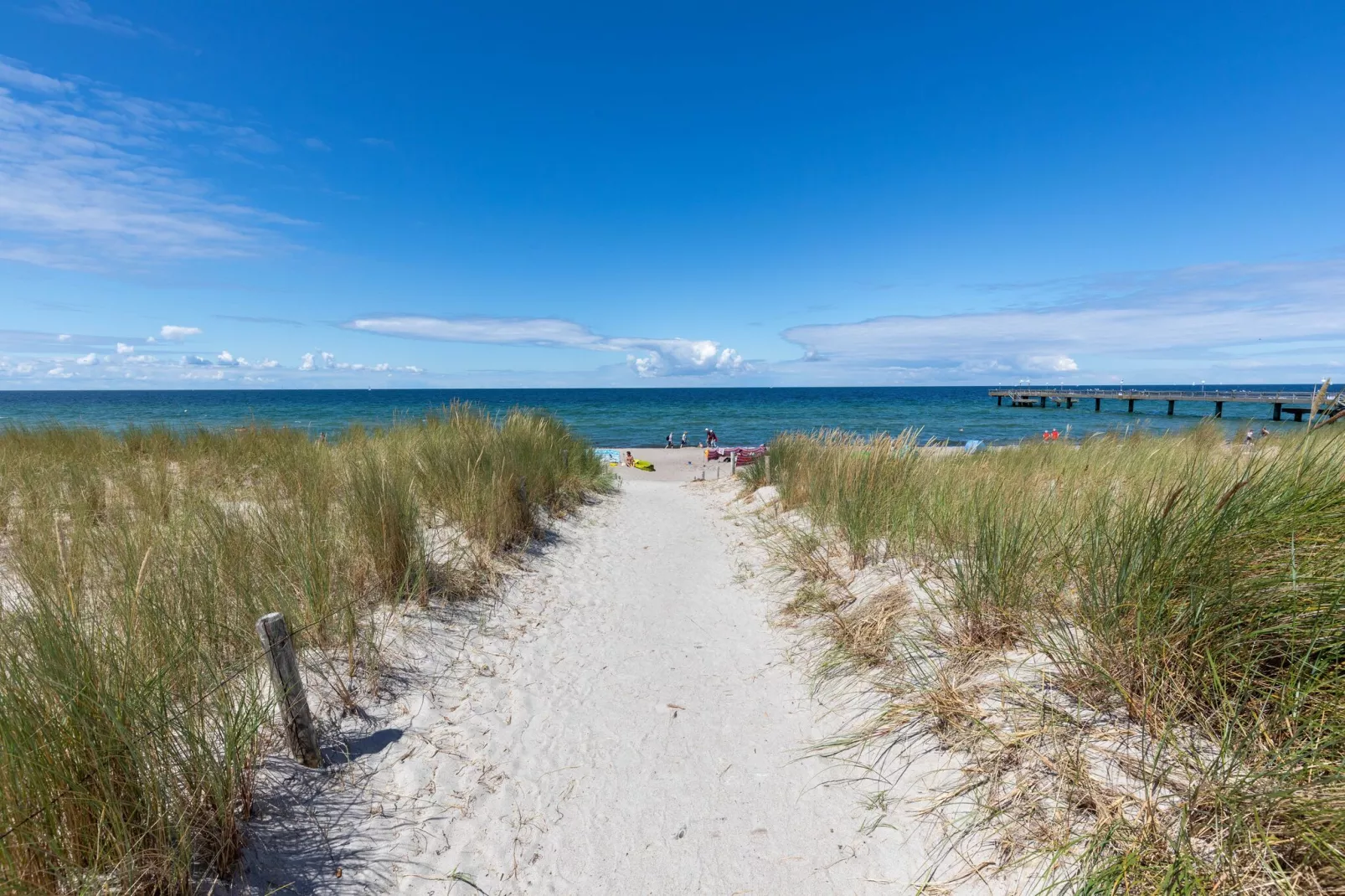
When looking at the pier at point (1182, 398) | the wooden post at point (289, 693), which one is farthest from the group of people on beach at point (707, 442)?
the pier at point (1182, 398)

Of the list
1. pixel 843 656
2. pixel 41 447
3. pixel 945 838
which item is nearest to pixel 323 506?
pixel 843 656

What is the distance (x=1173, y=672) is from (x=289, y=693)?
4135 millimetres

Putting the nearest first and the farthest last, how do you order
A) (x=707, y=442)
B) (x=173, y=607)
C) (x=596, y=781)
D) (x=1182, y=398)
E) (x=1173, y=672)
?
(x=1173, y=672) → (x=173, y=607) → (x=596, y=781) → (x=707, y=442) → (x=1182, y=398)

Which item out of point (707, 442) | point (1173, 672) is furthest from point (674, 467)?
point (1173, 672)

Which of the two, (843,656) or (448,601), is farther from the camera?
(448,601)

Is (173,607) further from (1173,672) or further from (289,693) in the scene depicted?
(1173,672)

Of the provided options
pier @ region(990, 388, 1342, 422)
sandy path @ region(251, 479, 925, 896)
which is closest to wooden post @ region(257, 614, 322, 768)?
sandy path @ region(251, 479, 925, 896)

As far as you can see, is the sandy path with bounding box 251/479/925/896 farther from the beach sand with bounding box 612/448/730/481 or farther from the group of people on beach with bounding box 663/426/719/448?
the group of people on beach with bounding box 663/426/719/448

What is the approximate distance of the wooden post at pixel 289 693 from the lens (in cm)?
→ 261

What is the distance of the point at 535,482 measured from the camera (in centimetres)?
841

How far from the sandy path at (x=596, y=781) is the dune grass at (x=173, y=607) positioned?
509mm

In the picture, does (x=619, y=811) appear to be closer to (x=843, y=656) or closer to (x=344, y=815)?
(x=344, y=815)

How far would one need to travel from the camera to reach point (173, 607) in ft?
8.71

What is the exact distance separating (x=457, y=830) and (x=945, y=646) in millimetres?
3053
